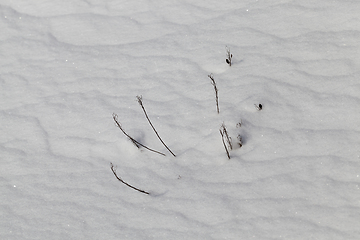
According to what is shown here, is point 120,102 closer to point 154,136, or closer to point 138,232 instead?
point 154,136

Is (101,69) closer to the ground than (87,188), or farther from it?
farther from it

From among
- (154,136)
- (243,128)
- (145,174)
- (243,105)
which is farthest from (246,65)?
(145,174)

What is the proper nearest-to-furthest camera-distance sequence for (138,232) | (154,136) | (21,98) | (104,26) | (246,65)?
(138,232) → (154,136) → (246,65) → (21,98) → (104,26)

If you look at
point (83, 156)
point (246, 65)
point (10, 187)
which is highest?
point (246, 65)

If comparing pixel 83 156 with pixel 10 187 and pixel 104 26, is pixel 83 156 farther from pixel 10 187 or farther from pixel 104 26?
pixel 104 26

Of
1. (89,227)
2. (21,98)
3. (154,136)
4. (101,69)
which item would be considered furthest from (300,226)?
(21,98)

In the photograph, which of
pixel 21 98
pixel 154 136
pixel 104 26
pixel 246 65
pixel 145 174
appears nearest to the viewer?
pixel 145 174

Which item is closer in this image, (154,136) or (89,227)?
(89,227)
